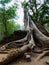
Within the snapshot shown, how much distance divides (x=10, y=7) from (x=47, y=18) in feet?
9.00

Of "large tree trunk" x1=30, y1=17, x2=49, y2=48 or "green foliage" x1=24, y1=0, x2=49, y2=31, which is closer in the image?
"large tree trunk" x1=30, y1=17, x2=49, y2=48

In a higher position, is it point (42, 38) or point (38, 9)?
point (38, 9)

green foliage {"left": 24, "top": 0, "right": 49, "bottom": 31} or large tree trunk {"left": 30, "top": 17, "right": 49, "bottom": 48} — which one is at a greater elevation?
green foliage {"left": 24, "top": 0, "right": 49, "bottom": 31}

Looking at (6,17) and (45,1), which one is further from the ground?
(45,1)

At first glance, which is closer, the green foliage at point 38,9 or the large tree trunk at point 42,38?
the large tree trunk at point 42,38

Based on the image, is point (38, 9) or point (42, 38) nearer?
point (42, 38)

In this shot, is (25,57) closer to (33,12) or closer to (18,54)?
(18,54)

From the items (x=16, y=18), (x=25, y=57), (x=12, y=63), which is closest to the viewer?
(x=12, y=63)

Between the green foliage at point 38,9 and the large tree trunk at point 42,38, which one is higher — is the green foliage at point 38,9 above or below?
above

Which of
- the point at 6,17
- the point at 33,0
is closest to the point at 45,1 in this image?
the point at 33,0

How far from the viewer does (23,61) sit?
4.75 meters

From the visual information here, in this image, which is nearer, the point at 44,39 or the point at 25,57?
the point at 25,57

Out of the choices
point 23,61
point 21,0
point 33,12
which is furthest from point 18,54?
point 21,0

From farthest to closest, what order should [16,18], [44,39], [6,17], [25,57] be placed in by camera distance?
[16,18], [6,17], [44,39], [25,57]
